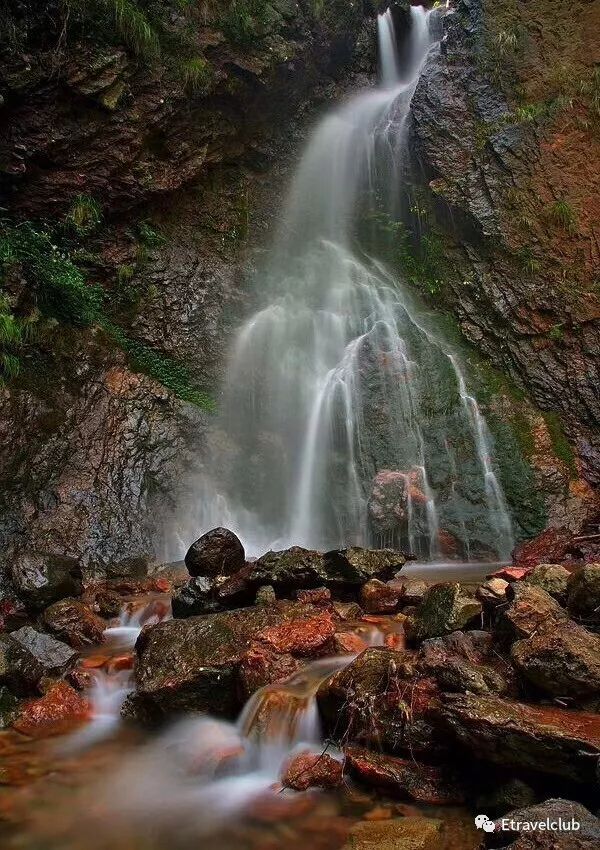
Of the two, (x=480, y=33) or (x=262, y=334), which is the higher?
(x=480, y=33)

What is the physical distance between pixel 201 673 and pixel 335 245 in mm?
13325

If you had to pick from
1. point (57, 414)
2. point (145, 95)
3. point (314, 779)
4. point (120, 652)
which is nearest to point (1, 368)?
point (57, 414)

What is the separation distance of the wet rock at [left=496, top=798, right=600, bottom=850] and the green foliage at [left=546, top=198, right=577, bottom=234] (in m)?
11.7

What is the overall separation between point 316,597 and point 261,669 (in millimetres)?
1484

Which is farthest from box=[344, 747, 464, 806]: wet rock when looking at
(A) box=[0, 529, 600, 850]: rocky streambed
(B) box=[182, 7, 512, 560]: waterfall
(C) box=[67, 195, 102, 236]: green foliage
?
(C) box=[67, 195, 102, 236]: green foliage

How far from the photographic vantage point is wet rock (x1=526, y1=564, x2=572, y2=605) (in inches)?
185

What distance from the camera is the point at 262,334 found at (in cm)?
1266

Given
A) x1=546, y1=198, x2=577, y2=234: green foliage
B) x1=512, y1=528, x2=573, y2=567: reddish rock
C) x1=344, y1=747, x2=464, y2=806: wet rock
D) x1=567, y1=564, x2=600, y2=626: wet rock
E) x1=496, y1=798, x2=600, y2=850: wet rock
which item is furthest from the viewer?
x1=546, y1=198, x2=577, y2=234: green foliage

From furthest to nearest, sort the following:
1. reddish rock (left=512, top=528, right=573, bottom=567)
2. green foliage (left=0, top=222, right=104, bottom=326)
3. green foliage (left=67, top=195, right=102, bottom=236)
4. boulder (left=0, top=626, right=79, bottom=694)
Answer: green foliage (left=67, top=195, right=102, bottom=236) → green foliage (left=0, top=222, right=104, bottom=326) → reddish rock (left=512, top=528, right=573, bottom=567) → boulder (left=0, top=626, right=79, bottom=694)

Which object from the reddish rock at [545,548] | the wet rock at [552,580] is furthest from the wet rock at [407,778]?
the reddish rock at [545,548]

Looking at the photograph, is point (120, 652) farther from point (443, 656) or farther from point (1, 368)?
point (1, 368)

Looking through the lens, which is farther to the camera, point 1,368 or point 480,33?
point 480,33

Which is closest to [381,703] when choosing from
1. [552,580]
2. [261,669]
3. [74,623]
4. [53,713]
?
[261,669]

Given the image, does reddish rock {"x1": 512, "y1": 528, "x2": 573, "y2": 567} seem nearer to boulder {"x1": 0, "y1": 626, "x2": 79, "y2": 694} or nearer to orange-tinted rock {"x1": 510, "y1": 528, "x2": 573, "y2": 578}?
orange-tinted rock {"x1": 510, "y1": 528, "x2": 573, "y2": 578}
